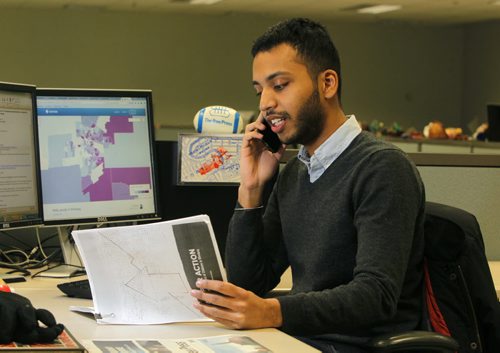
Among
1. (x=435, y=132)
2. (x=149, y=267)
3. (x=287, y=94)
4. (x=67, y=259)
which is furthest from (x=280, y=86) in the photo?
(x=435, y=132)

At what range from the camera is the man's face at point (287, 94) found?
5.57 feet

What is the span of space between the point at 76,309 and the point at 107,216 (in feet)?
1.85

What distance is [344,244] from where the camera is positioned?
1.65m

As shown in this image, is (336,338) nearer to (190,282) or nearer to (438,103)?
(190,282)

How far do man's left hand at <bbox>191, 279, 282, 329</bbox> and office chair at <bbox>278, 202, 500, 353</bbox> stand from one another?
0.40 metres

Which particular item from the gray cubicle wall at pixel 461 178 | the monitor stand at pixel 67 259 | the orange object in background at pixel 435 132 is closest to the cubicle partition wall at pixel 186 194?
the monitor stand at pixel 67 259

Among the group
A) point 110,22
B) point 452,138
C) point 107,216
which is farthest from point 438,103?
point 107,216

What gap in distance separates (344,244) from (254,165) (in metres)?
0.38

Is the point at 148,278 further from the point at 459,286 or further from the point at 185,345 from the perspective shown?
the point at 459,286

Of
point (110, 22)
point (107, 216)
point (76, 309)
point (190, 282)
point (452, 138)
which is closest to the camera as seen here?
point (190, 282)

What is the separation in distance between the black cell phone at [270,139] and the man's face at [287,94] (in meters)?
0.22

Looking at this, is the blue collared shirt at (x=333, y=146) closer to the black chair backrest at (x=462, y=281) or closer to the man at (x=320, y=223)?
the man at (x=320, y=223)

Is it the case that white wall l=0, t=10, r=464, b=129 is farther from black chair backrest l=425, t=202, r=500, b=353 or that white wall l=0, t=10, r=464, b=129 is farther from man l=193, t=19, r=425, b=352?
black chair backrest l=425, t=202, r=500, b=353

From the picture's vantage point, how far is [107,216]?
2186 millimetres
